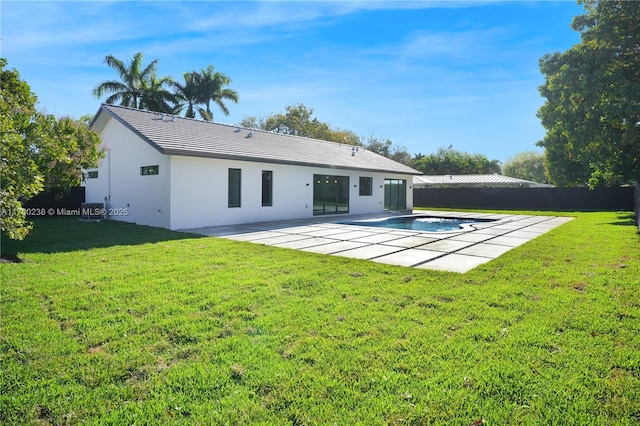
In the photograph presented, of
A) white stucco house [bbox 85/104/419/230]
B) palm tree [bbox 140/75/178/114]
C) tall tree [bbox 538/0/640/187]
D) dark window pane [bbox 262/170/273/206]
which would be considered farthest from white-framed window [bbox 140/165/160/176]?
palm tree [bbox 140/75/178/114]

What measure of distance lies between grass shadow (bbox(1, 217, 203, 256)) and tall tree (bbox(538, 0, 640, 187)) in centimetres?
1385

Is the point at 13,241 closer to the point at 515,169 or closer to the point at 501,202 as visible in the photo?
the point at 501,202

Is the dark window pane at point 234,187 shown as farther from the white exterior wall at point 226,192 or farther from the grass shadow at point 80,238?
the grass shadow at point 80,238

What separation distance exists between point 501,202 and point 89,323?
88.2ft

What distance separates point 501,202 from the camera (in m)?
26.0

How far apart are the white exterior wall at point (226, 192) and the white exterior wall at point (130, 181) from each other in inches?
16.2

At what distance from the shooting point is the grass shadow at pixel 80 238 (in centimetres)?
759

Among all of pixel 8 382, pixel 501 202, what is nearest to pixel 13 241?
pixel 8 382

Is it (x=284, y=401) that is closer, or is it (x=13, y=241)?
(x=284, y=401)

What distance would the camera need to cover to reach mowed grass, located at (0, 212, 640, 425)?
7.41ft

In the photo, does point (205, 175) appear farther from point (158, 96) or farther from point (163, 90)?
point (163, 90)

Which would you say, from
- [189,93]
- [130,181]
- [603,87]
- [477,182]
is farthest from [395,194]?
[189,93]

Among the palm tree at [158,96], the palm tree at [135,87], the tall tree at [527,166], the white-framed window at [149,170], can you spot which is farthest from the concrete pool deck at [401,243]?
the tall tree at [527,166]

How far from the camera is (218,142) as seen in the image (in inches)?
536
